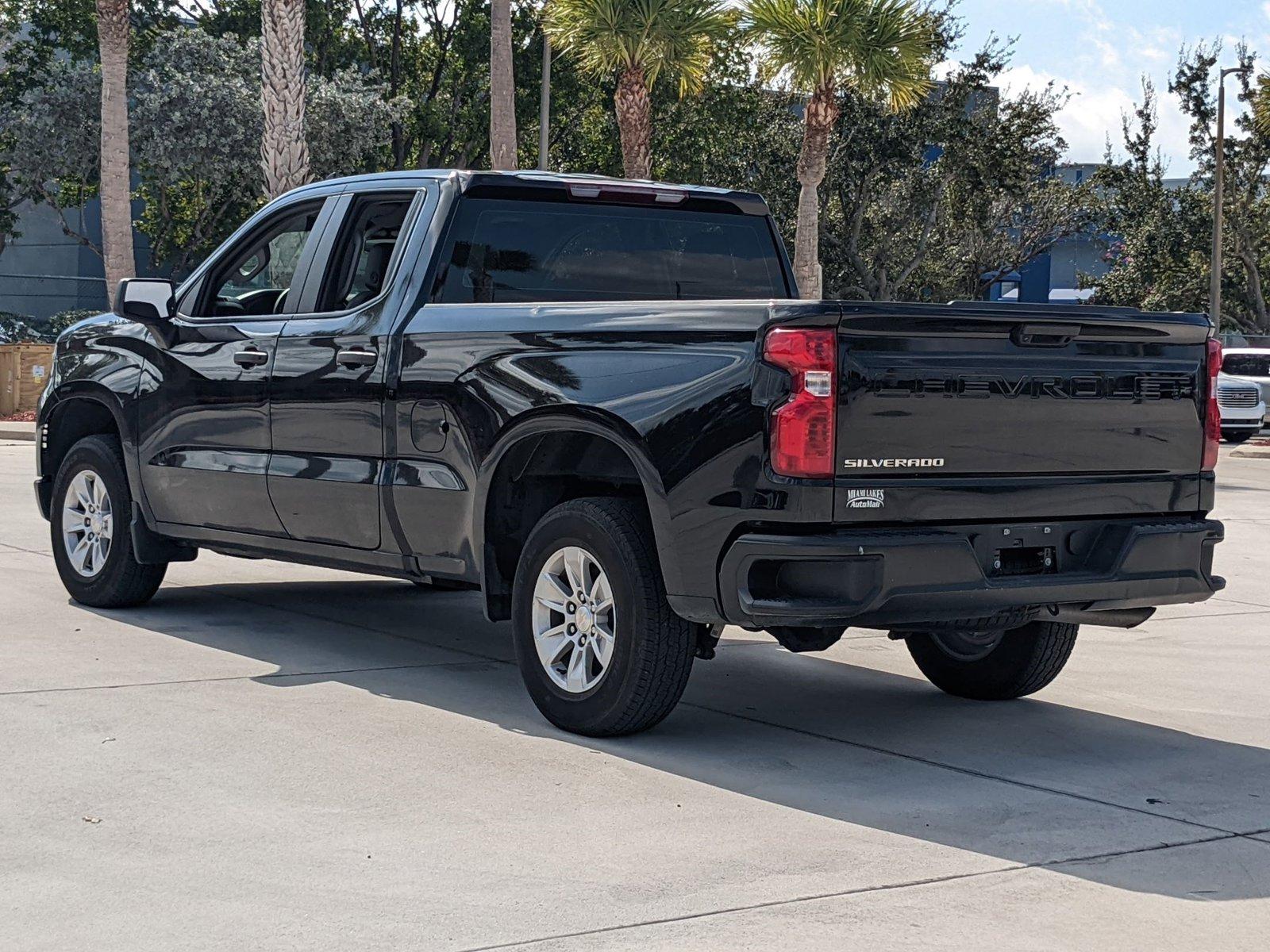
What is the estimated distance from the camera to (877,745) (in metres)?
6.49

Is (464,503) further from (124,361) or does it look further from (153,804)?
(124,361)

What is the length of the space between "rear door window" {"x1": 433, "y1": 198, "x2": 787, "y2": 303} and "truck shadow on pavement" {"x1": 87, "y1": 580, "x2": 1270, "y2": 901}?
5.59 ft

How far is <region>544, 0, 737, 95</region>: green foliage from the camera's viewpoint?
1065 inches

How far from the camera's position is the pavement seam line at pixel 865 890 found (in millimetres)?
4180

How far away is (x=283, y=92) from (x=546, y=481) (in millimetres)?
18913

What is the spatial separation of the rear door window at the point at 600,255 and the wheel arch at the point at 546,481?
90 cm

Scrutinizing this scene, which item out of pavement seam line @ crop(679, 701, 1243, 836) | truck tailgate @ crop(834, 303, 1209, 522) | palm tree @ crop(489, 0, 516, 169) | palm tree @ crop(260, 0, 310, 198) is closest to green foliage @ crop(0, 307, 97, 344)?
palm tree @ crop(260, 0, 310, 198)

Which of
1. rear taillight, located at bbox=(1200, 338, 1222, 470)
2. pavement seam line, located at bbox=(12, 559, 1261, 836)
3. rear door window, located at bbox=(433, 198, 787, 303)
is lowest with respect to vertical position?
→ pavement seam line, located at bbox=(12, 559, 1261, 836)

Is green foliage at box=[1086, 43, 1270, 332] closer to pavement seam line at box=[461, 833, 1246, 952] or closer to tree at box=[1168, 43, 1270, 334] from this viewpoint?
tree at box=[1168, 43, 1270, 334]

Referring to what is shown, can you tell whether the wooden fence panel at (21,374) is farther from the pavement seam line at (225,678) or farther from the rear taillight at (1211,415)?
the rear taillight at (1211,415)

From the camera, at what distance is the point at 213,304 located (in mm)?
8438

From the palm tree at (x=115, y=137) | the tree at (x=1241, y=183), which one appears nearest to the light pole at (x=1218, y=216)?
the tree at (x=1241, y=183)

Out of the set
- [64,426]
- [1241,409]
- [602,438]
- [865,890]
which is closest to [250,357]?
[64,426]

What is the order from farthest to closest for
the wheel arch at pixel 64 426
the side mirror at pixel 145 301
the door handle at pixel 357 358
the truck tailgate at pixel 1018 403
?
1. the wheel arch at pixel 64 426
2. the side mirror at pixel 145 301
3. the door handle at pixel 357 358
4. the truck tailgate at pixel 1018 403
